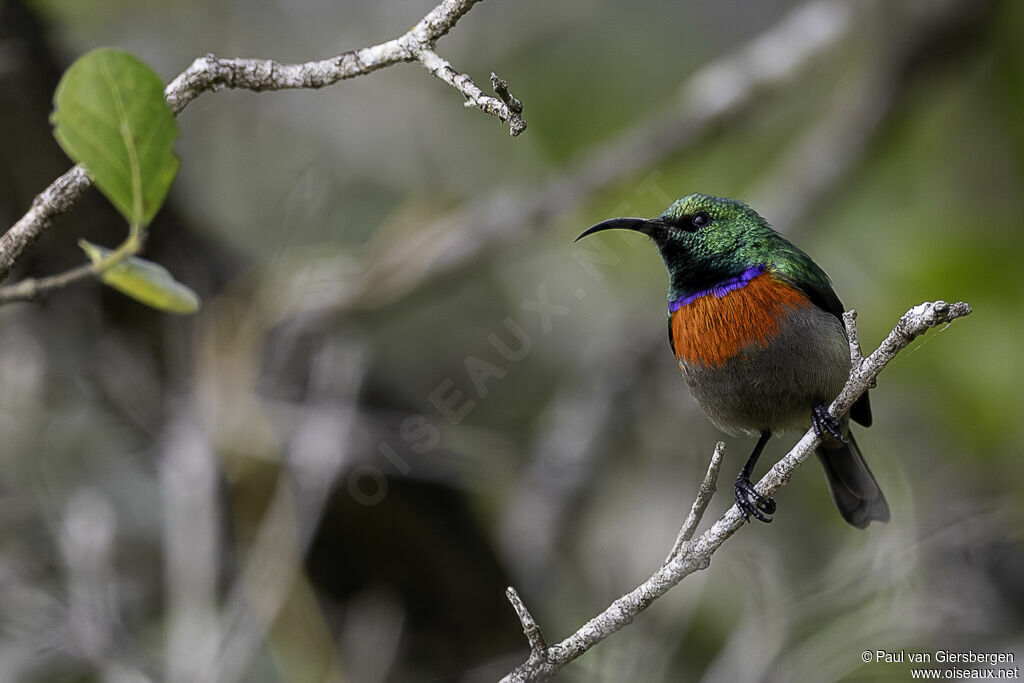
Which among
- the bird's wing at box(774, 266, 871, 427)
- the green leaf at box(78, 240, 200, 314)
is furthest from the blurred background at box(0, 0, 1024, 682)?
the green leaf at box(78, 240, 200, 314)

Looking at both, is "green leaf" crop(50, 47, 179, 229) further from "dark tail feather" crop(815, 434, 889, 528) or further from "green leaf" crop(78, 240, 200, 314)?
"dark tail feather" crop(815, 434, 889, 528)

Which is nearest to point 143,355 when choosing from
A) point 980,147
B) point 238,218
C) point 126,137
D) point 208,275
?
point 208,275

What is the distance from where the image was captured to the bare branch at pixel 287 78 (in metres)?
1.51

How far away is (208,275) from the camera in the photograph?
4652 millimetres

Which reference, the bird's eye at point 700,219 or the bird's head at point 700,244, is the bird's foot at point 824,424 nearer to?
the bird's head at point 700,244

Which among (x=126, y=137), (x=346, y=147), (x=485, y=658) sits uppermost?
(x=346, y=147)

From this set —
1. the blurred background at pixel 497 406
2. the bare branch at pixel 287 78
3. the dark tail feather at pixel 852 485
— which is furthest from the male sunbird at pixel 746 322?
the blurred background at pixel 497 406

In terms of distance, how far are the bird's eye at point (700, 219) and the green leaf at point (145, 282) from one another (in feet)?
3.54

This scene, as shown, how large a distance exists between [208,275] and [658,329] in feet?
6.99

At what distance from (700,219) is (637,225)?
0.71 feet

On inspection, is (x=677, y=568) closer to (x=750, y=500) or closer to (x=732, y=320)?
(x=750, y=500)

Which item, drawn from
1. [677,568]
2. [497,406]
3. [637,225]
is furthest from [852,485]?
[497,406]

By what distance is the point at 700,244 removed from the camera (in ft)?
7.29

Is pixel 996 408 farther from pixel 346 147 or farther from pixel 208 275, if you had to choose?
pixel 346 147
